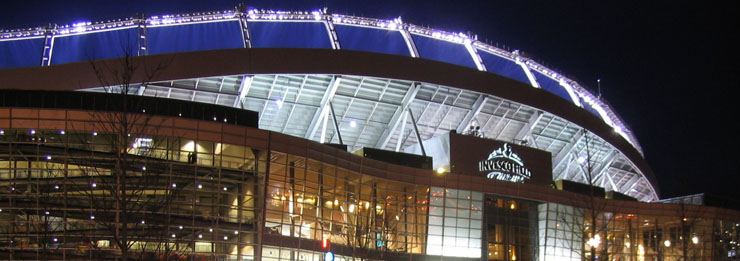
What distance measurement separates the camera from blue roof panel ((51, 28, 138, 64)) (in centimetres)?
4578

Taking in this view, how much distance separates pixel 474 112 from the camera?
180 feet

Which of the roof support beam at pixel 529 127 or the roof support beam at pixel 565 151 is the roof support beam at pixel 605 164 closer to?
the roof support beam at pixel 565 151

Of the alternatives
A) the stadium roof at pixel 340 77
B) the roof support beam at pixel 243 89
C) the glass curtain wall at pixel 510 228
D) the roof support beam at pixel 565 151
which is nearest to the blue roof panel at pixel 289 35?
the stadium roof at pixel 340 77

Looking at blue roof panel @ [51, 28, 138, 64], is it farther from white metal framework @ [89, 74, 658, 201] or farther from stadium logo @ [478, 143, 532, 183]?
stadium logo @ [478, 143, 532, 183]

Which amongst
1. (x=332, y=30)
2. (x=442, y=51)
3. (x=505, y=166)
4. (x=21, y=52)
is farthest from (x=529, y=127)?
(x=21, y=52)

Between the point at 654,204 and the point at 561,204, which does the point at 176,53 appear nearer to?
the point at 561,204

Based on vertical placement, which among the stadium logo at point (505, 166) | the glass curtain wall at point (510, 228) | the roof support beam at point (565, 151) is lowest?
the glass curtain wall at point (510, 228)

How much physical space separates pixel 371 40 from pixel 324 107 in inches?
298

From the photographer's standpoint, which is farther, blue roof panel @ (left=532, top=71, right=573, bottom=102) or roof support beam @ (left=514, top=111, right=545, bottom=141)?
blue roof panel @ (left=532, top=71, right=573, bottom=102)

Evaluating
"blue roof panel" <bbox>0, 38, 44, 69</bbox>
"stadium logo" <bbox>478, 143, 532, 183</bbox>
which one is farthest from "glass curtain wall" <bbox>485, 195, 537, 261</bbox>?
"blue roof panel" <bbox>0, 38, 44, 69</bbox>

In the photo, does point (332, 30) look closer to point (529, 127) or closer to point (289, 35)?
point (289, 35)

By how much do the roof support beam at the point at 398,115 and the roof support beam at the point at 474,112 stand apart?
5.23m

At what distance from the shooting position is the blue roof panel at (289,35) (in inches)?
1937

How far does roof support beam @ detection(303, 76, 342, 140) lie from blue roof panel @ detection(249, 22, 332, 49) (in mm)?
3264
